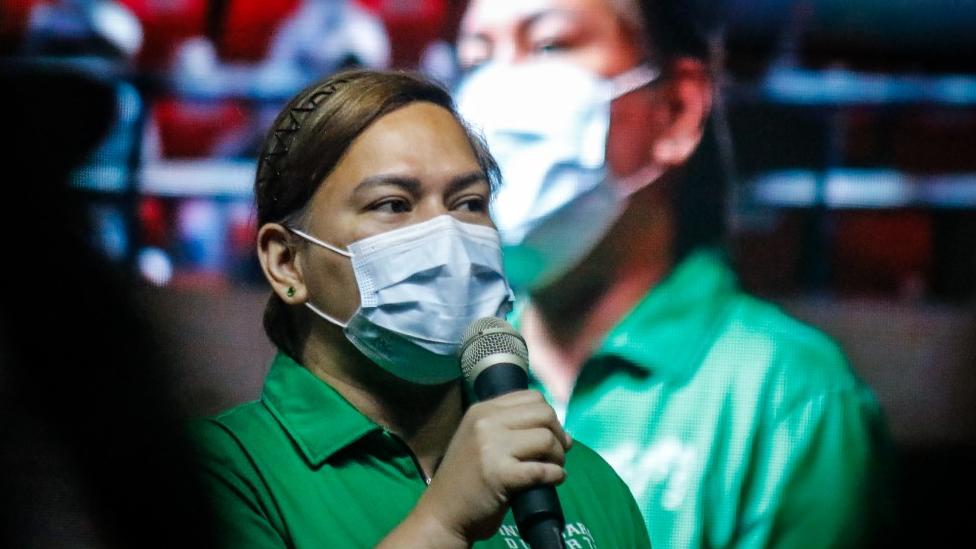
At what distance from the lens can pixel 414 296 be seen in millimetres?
1810

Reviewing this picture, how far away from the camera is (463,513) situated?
1392 mm

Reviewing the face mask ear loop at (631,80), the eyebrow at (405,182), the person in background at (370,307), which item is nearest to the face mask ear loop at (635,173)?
the face mask ear loop at (631,80)

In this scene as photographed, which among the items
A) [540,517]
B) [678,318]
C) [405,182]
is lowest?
[678,318]

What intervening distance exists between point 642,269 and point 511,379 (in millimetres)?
1267

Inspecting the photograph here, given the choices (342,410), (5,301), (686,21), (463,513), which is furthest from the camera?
(686,21)

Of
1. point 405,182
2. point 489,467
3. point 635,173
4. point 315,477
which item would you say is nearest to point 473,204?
point 405,182

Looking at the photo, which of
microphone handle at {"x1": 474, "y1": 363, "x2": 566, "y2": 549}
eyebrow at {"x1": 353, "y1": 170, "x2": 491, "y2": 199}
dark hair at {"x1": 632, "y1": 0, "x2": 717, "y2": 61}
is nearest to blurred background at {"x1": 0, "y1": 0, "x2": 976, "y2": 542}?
dark hair at {"x1": 632, "y1": 0, "x2": 717, "y2": 61}

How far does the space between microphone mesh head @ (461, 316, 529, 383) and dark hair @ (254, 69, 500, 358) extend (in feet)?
1.43

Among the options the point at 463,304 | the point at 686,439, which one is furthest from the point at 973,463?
the point at 463,304

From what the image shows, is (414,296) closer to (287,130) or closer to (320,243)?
(320,243)

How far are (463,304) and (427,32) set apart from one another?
1.08 metres

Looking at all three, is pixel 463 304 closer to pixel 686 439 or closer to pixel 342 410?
pixel 342 410

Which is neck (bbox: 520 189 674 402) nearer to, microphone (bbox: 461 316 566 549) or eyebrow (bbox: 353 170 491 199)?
eyebrow (bbox: 353 170 491 199)

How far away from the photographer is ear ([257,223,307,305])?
1843mm
